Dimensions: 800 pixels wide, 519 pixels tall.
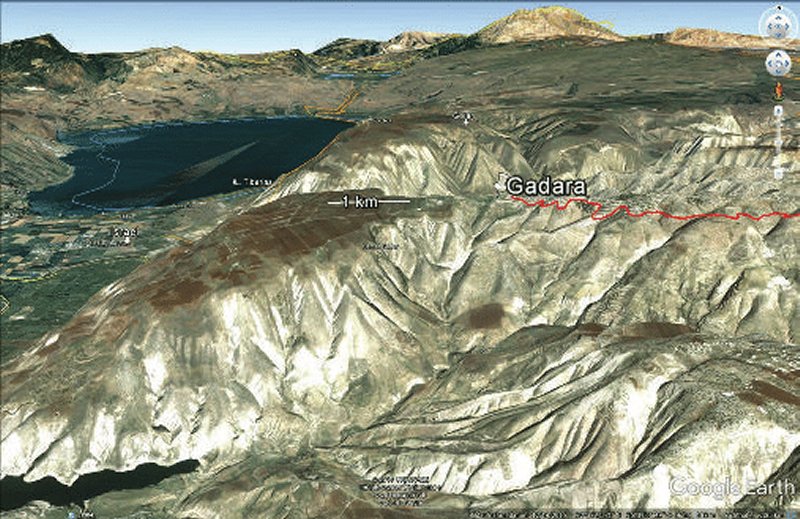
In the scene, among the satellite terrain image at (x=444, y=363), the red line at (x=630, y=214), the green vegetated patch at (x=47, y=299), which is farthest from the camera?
the green vegetated patch at (x=47, y=299)

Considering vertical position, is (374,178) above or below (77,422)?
above

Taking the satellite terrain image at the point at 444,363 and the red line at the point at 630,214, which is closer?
the satellite terrain image at the point at 444,363

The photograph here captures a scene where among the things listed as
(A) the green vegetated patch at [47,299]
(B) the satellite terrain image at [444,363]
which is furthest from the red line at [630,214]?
(A) the green vegetated patch at [47,299]

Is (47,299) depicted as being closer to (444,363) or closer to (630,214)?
(444,363)

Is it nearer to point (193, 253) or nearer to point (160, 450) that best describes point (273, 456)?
point (160, 450)

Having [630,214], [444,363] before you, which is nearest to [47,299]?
[444,363]

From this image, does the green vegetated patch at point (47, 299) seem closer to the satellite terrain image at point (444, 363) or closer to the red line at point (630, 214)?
the satellite terrain image at point (444, 363)

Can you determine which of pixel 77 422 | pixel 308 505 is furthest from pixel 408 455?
pixel 77 422

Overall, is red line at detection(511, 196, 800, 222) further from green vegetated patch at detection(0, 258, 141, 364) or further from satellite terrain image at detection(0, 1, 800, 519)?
green vegetated patch at detection(0, 258, 141, 364)
